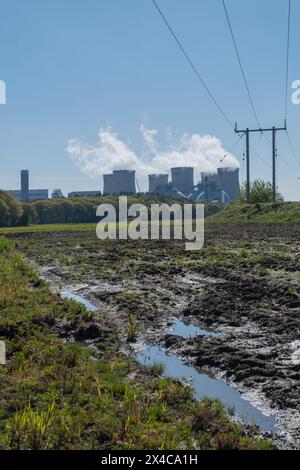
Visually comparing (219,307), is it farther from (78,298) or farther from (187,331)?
(78,298)

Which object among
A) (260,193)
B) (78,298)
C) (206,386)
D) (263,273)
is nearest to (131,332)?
(206,386)

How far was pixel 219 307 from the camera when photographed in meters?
14.8

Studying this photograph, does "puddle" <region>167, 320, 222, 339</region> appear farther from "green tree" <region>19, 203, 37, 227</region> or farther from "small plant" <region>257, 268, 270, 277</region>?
"green tree" <region>19, 203, 37, 227</region>

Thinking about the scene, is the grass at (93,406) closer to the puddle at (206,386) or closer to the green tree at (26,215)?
the puddle at (206,386)

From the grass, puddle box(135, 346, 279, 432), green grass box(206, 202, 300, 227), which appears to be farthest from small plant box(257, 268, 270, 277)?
green grass box(206, 202, 300, 227)

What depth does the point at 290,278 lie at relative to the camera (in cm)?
1927

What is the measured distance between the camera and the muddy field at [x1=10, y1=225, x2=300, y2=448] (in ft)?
29.4

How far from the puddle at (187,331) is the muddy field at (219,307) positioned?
0.53 feet

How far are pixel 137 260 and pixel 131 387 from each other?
68.9ft

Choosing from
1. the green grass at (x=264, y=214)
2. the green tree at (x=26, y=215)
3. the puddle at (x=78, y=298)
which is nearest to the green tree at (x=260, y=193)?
the green grass at (x=264, y=214)

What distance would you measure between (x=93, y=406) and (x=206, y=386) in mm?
2269
